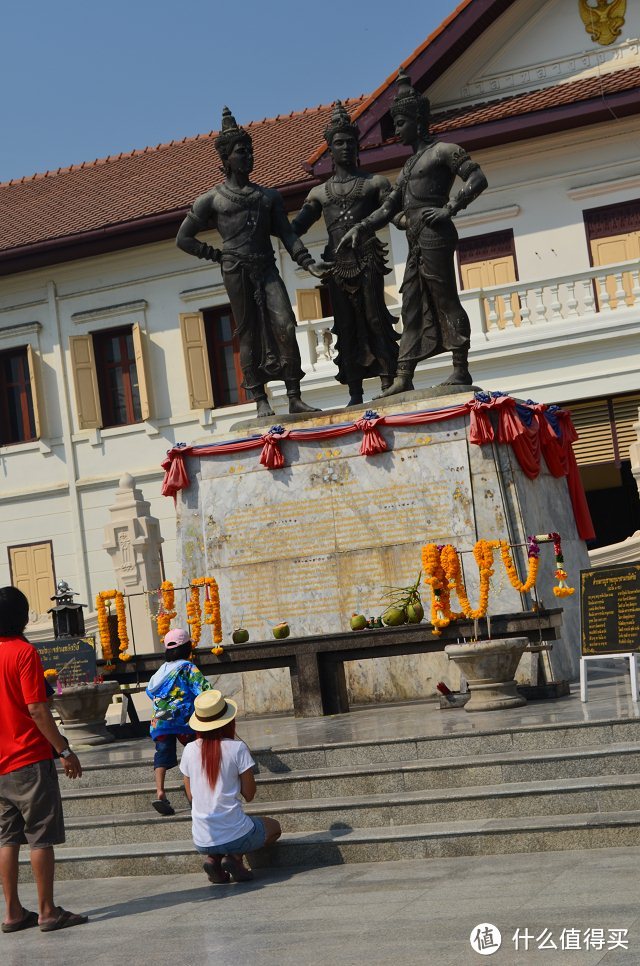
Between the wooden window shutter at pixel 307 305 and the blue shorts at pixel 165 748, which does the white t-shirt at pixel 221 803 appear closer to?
the blue shorts at pixel 165 748

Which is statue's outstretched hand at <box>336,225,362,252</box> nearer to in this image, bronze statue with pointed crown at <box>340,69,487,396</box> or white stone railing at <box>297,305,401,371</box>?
bronze statue with pointed crown at <box>340,69,487,396</box>

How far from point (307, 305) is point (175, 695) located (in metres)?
18.2

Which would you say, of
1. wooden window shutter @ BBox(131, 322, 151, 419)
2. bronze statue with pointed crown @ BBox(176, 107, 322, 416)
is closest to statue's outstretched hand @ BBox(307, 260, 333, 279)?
bronze statue with pointed crown @ BBox(176, 107, 322, 416)

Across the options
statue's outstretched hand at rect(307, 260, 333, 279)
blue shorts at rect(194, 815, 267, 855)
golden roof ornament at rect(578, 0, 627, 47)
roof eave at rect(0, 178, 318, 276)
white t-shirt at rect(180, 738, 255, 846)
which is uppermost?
golden roof ornament at rect(578, 0, 627, 47)

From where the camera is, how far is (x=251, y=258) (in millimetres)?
13367

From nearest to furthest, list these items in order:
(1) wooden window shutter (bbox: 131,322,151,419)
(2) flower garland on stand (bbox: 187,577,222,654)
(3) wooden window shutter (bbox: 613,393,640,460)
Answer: (2) flower garland on stand (bbox: 187,577,222,654) → (3) wooden window shutter (bbox: 613,393,640,460) → (1) wooden window shutter (bbox: 131,322,151,419)

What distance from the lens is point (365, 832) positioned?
8.12 meters

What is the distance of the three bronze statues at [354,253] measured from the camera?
12.7 meters

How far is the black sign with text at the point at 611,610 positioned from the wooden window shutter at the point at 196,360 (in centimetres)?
Result: 1836

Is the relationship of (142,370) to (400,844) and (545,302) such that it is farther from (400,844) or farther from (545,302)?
(400,844)

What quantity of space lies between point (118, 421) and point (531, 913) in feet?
77.2

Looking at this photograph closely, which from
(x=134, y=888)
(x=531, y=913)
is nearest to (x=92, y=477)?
(x=134, y=888)

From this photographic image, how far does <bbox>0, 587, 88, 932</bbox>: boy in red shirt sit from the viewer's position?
24.0ft

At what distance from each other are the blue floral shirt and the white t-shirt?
1.14m
